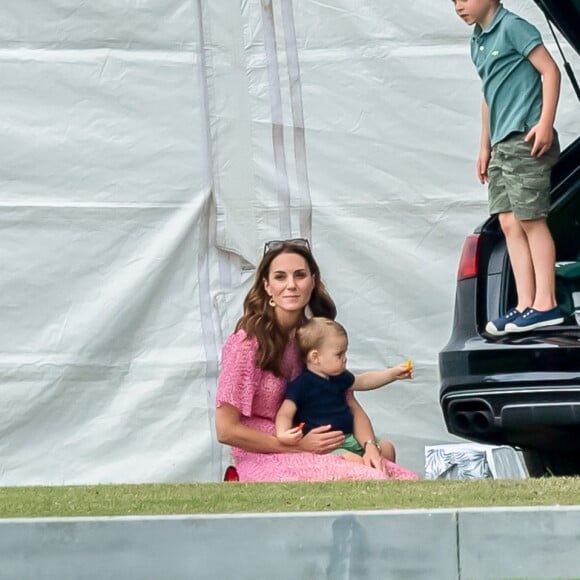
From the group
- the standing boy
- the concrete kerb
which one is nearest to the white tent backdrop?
the standing boy

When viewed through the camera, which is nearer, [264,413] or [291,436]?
[291,436]

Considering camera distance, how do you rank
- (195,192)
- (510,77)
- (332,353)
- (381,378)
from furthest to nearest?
(195,192) < (381,378) < (332,353) < (510,77)

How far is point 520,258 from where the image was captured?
5.48 m

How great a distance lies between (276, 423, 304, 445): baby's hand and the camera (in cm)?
580

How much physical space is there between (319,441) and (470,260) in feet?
2.63

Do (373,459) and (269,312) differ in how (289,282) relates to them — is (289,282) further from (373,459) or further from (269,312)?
(373,459)

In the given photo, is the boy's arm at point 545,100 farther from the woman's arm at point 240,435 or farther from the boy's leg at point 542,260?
the woman's arm at point 240,435

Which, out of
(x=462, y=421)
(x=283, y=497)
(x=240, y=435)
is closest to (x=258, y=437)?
(x=240, y=435)

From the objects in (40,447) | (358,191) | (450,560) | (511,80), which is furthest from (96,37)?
(450,560)

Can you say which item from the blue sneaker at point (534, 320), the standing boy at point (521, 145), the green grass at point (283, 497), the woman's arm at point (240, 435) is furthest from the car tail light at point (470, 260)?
the green grass at point (283, 497)

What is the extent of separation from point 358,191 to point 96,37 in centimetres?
131

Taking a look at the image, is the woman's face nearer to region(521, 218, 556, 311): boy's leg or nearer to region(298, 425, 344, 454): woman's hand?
region(298, 425, 344, 454): woman's hand

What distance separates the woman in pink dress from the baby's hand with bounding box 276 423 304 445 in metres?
0.02

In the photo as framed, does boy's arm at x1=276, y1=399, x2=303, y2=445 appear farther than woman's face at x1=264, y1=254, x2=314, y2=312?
No
